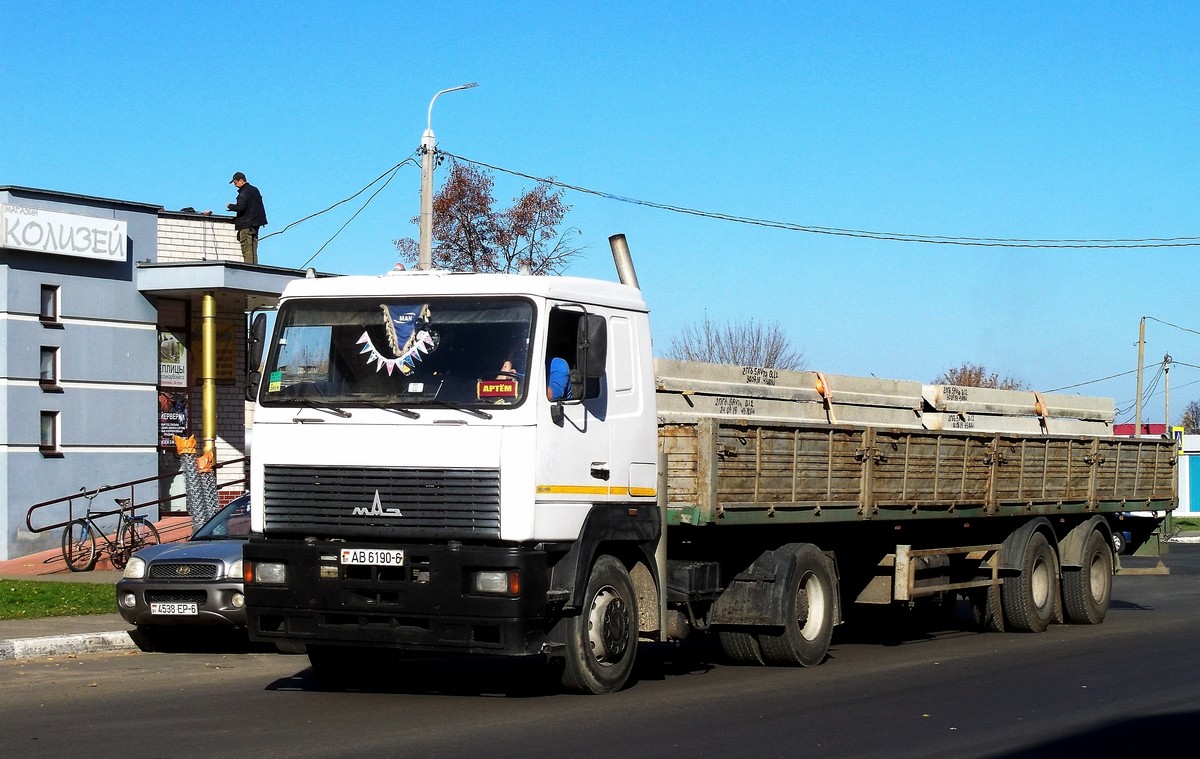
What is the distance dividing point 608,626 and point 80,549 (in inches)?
531

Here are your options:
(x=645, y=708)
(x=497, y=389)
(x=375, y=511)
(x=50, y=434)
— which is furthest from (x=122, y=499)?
(x=645, y=708)

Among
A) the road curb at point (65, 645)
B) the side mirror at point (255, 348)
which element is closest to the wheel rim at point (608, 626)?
the side mirror at point (255, 348)

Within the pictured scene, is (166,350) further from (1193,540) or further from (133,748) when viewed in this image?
(1193,540)

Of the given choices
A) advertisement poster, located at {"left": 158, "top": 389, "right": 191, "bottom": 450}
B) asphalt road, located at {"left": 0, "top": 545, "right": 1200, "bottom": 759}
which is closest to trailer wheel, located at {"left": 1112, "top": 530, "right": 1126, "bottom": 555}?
asphalt road, located at {"left": 0, "top": 545, "right": 1200, "bottom": 759}

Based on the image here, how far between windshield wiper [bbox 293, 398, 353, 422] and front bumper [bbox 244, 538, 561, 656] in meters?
0.86

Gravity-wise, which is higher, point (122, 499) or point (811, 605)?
point (811, 605)

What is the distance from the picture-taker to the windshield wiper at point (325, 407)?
9797 mm

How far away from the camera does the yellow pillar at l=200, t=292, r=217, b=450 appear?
77.1 feet

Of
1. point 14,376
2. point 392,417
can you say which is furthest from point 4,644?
point 14,376

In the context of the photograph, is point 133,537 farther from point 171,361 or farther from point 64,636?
point 64,636

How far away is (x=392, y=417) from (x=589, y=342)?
1374 millimetres

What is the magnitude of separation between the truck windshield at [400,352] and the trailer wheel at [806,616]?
3527 mm

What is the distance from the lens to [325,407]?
32.4 feet

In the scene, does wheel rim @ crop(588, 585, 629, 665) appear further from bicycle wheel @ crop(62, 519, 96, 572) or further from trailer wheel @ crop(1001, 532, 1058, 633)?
bicycle wheel @ crop(62, 519, 96, 572)
